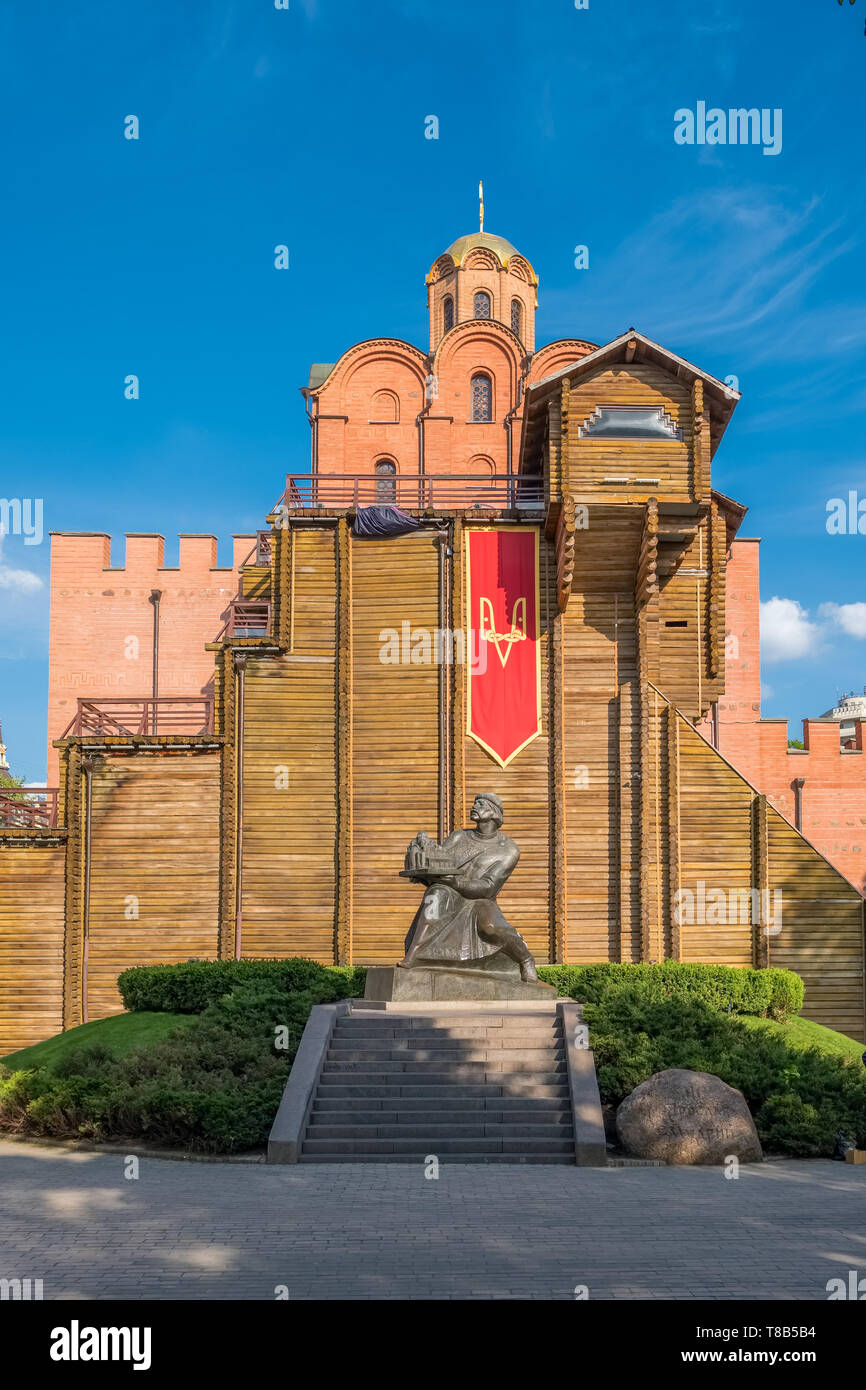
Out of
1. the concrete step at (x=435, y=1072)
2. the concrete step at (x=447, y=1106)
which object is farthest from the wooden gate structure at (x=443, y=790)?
the concrete step at (x=447, y=1106)

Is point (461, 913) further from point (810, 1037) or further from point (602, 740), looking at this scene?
point (602, 740)

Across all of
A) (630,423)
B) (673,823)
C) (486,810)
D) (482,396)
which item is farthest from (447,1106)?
(482,396)

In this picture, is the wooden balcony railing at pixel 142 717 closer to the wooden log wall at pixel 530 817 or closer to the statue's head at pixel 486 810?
the wooden log wall at pixel 530 817

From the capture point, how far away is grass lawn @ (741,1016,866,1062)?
760 inches

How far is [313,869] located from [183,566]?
13333 mm

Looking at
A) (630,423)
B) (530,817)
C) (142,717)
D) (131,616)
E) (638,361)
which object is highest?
(638,361)

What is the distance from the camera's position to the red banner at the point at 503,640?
27.2 metres

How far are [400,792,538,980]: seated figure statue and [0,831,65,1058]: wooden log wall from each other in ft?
36.2

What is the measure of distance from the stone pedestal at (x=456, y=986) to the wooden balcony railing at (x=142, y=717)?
10.7m

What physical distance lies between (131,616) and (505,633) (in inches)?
538

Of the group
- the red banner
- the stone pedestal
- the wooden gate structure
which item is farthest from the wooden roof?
the stone pedestal

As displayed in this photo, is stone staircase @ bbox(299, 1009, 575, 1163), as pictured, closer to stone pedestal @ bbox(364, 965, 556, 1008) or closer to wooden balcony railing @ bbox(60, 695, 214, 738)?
stone pedestal @ bbox(364, 965, 556, 1008)

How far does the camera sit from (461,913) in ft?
60.5

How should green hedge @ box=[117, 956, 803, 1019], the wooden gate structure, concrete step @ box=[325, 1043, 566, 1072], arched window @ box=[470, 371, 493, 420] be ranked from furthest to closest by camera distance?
1. arched window @ box=[470, 371, 493, 420]
2. the wooden gate structure
3. green hedge @ box=[117, 956, 803, 1019]
4. concrete step @ box=[325, 1043, 566, 1072]
